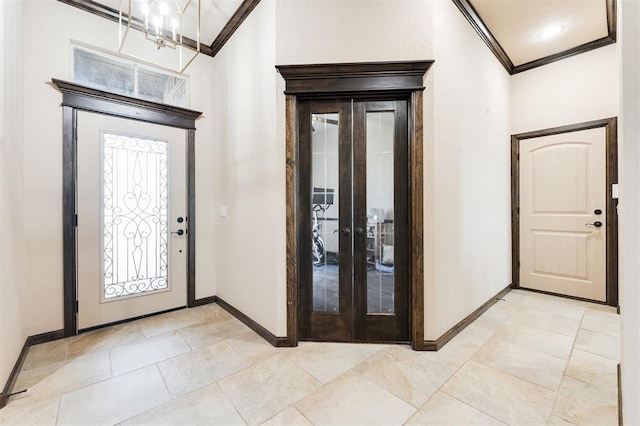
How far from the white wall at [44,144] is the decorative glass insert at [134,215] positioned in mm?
365

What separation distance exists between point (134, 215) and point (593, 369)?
4.28 meters

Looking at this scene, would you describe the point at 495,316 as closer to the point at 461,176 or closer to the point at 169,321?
the point at 461,176

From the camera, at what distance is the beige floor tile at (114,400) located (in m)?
1.58

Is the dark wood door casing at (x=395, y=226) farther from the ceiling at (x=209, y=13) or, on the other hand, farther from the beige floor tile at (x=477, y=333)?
the ceiling at (x=209, y=13)

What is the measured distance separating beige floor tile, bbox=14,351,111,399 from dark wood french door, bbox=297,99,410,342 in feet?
5.06

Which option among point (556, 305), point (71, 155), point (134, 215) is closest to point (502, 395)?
point (556, 305)

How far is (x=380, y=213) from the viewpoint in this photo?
2.41 m

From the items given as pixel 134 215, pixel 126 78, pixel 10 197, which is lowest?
pixel 134 215

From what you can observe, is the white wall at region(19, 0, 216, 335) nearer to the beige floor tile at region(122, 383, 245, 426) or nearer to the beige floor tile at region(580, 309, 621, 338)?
the beige floor tile at region(122, 383, 245, 426)

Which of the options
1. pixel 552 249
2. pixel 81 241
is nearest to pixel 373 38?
pixel 81 241

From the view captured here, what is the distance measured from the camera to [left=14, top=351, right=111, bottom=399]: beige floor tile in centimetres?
181

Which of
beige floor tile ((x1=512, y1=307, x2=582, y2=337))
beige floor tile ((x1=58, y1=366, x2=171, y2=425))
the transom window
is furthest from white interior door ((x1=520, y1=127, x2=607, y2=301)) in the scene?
the transom window

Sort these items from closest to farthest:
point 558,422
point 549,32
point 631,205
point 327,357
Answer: point 631,205 → point 558,422 → point 327,357 → point 549,32

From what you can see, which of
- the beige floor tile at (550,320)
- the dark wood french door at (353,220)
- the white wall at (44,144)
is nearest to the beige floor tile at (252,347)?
the dark wood french door at (353,220)
